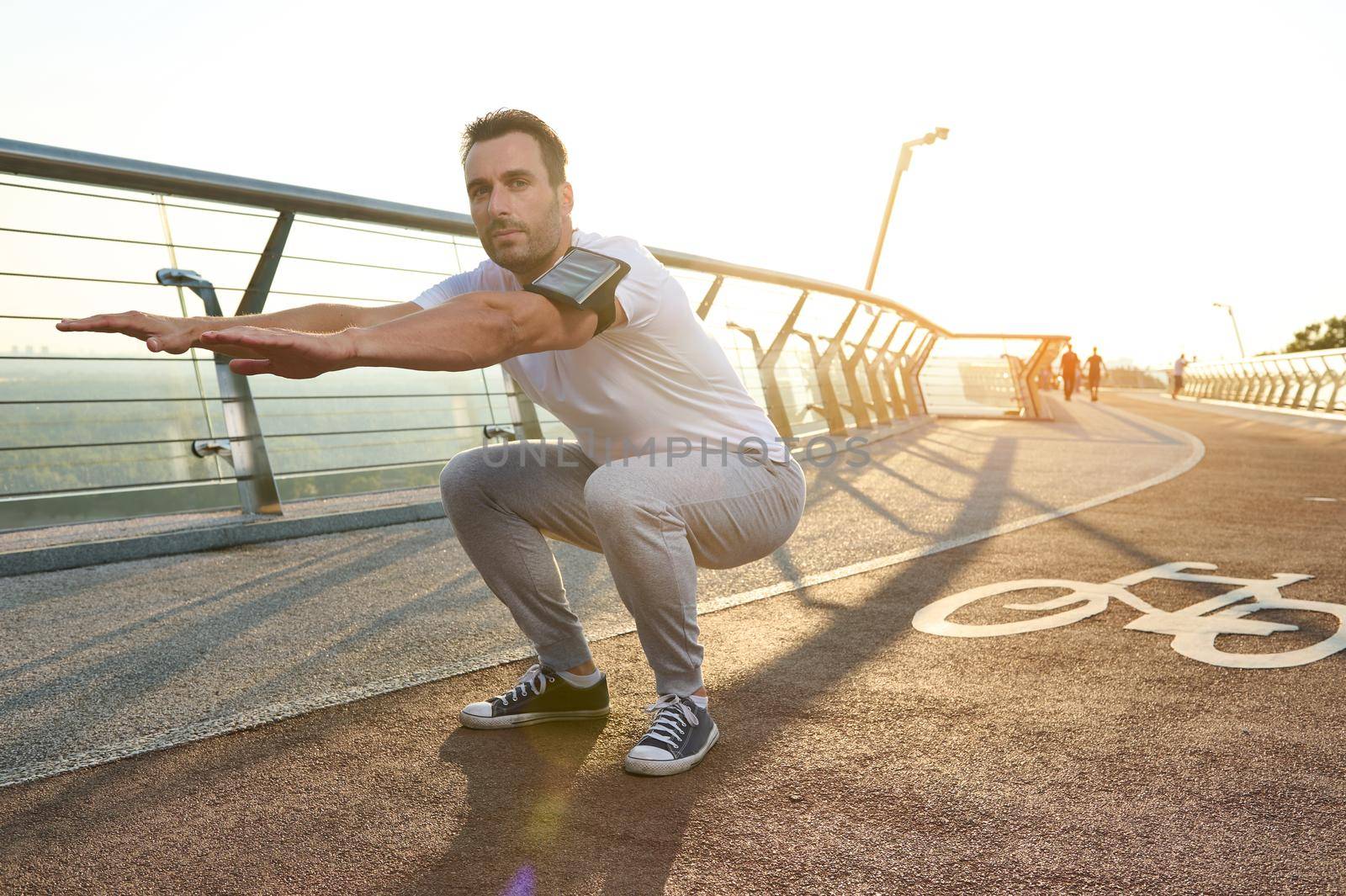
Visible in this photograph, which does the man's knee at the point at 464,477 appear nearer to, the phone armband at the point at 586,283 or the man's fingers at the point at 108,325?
the phone armband at the point at 586,283

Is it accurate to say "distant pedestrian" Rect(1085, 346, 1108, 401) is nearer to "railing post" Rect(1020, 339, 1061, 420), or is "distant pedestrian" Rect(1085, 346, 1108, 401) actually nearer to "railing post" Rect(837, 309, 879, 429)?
"railing post" Rect(1020, 339, 1061, 420)

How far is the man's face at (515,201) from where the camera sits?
2494 millimetres

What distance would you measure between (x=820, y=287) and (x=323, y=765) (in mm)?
8854

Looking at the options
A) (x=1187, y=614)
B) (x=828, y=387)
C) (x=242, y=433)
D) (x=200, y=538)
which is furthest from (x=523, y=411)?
(x=828, y=387)

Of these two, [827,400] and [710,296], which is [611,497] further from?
[827,400]

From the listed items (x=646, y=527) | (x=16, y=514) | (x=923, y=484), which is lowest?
(x=923, y=484)

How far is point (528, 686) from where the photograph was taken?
8.51ft

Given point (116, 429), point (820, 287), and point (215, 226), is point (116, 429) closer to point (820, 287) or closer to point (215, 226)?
point (215, 226)

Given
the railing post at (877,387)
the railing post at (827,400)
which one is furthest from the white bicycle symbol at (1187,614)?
the railing post at (877,387)

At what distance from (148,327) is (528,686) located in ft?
4.12

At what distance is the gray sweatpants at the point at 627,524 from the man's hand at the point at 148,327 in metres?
0.90

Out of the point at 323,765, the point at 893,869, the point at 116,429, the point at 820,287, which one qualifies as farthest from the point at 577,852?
the point at 820,287

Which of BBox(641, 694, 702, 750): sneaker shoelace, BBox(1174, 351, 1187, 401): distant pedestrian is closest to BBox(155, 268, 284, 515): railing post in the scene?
BBox(641, 694, 702, 750): sneaker shoelace

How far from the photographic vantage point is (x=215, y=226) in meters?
5.01
